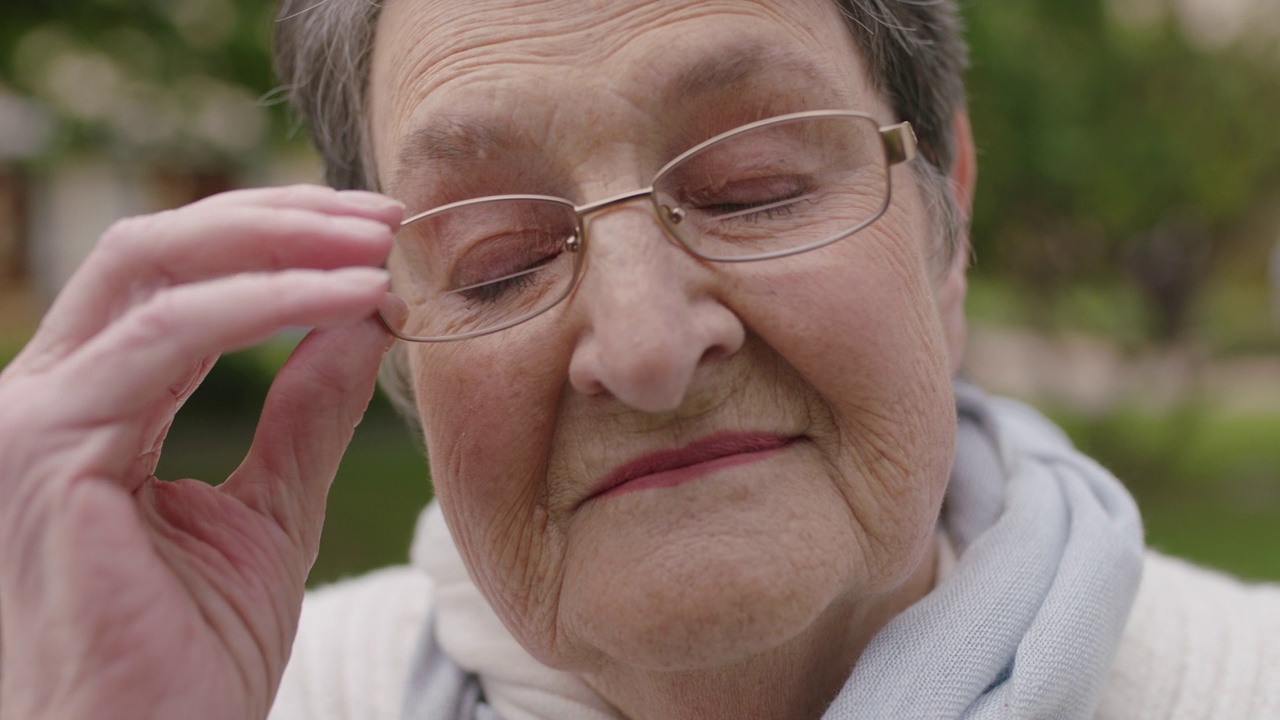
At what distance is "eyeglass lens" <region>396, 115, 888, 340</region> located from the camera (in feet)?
5.82

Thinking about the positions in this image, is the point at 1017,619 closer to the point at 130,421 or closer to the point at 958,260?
the point at 958,260

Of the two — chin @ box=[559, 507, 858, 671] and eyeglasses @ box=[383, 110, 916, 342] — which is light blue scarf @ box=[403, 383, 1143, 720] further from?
eyeglasses @ box=[383, 110, 916, 342]

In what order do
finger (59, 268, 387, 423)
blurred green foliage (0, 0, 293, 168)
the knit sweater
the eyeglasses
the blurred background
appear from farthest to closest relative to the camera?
the blurred background
blurred green foliage (0, 0, 293, 168)
the knit sweater
the eyeglasses
finger (59, 268, 387, 423)

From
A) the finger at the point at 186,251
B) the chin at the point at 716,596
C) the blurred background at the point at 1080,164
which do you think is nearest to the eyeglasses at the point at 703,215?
the finger at the point at 186,251

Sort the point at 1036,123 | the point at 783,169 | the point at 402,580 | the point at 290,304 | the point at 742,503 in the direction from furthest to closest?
the point at 1036,123, the point at 402,580, the point at 783,169, the point at 742,503, the point at 290,304

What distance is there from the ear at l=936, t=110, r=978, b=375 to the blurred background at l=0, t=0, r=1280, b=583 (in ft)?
16.7

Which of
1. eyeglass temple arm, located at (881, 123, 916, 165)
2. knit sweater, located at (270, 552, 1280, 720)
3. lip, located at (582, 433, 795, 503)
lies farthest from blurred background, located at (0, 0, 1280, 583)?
lip, located at (582, 433, 795, 503)

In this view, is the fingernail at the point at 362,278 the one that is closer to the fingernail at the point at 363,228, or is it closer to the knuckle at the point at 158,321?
the fingernail at the point at 363,228

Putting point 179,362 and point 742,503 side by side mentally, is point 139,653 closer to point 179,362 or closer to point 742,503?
point 179,362

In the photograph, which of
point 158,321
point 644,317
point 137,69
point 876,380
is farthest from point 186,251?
point 137,69

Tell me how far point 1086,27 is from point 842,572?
9.03 m

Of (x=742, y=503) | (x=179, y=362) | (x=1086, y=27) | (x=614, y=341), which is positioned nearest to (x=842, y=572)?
(x=742, y=503)

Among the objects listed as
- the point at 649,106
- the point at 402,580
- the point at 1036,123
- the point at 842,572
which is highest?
the point at 649,106

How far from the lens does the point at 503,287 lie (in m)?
1.89
